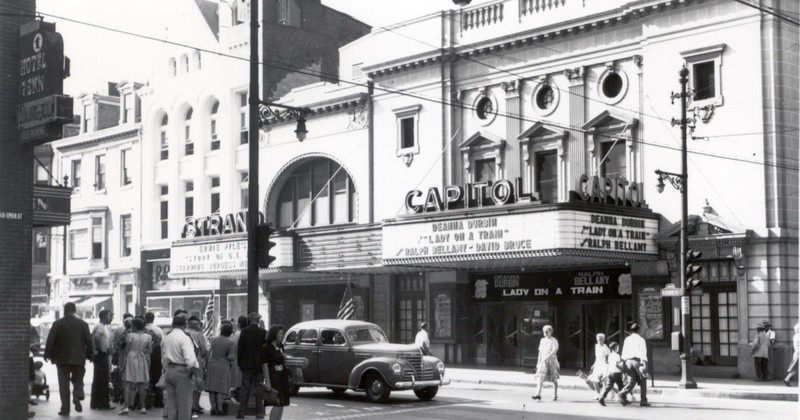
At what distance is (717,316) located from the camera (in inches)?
1121

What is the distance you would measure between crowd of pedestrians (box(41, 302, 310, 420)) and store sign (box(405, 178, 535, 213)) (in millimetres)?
12322

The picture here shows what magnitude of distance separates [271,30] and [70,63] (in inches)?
1142

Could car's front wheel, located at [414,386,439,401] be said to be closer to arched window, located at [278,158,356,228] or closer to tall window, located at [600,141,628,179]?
tall window, located at [600,141,628,179]

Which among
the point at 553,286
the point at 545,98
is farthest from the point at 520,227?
the point at 545,98

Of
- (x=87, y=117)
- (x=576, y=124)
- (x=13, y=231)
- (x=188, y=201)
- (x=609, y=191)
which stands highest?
(x=87, y=117)

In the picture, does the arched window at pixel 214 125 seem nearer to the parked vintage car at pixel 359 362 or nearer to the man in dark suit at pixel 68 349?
the parked vintage car at pixel 359 362

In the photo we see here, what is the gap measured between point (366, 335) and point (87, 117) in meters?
37.8

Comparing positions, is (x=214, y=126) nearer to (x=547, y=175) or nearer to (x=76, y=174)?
(x=76, y=174)

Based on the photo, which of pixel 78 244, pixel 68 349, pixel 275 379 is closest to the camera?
pixel 275 379

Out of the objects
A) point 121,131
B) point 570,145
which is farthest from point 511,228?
point 121,131

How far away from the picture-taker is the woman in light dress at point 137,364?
748 inches

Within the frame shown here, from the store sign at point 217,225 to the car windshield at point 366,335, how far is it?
16.0 m

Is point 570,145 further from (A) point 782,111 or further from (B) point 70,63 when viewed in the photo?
(B) point 70,63

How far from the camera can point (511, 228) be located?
29.4m
